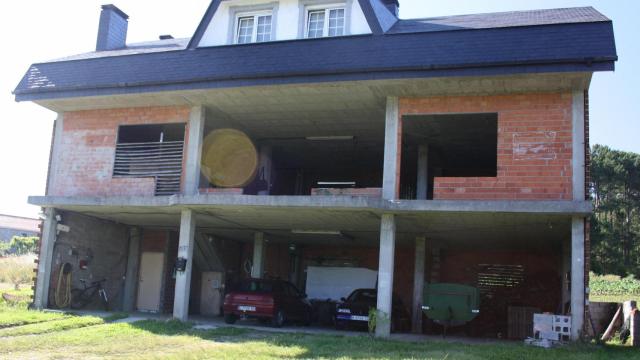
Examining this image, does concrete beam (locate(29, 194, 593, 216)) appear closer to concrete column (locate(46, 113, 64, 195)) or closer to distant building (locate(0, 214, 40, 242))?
concrete column (locate(46, 113, 64, 195))

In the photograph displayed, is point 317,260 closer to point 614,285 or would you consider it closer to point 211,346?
point 211,346

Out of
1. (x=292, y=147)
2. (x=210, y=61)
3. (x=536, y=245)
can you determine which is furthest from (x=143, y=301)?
(x=536, y=245)

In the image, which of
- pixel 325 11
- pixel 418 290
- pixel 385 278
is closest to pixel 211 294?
pixel 418 290

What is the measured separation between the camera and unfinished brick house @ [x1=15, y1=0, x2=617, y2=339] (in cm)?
1418

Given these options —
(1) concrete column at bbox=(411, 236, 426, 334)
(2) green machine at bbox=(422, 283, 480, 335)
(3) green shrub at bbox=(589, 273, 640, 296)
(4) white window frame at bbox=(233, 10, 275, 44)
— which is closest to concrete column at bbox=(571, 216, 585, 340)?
(2) green machine at bbox=(422, 283, 480, 335)

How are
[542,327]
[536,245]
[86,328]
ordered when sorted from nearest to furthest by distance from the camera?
[542,327] < [86,328] < [536,245]

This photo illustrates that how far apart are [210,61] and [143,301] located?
10462 mm

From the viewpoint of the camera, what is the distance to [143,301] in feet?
74.7

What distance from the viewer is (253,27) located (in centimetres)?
1769

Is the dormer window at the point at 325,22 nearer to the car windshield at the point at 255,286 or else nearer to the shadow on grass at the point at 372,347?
the car windshield at the point at 255,286

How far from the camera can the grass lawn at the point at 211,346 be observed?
11398mm

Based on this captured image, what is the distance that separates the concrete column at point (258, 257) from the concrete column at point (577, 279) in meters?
10.7

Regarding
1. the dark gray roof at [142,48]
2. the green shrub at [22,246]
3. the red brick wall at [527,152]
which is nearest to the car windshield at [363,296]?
the red brick wall at [527,152]

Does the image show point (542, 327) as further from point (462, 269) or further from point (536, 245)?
point (462, 269)
